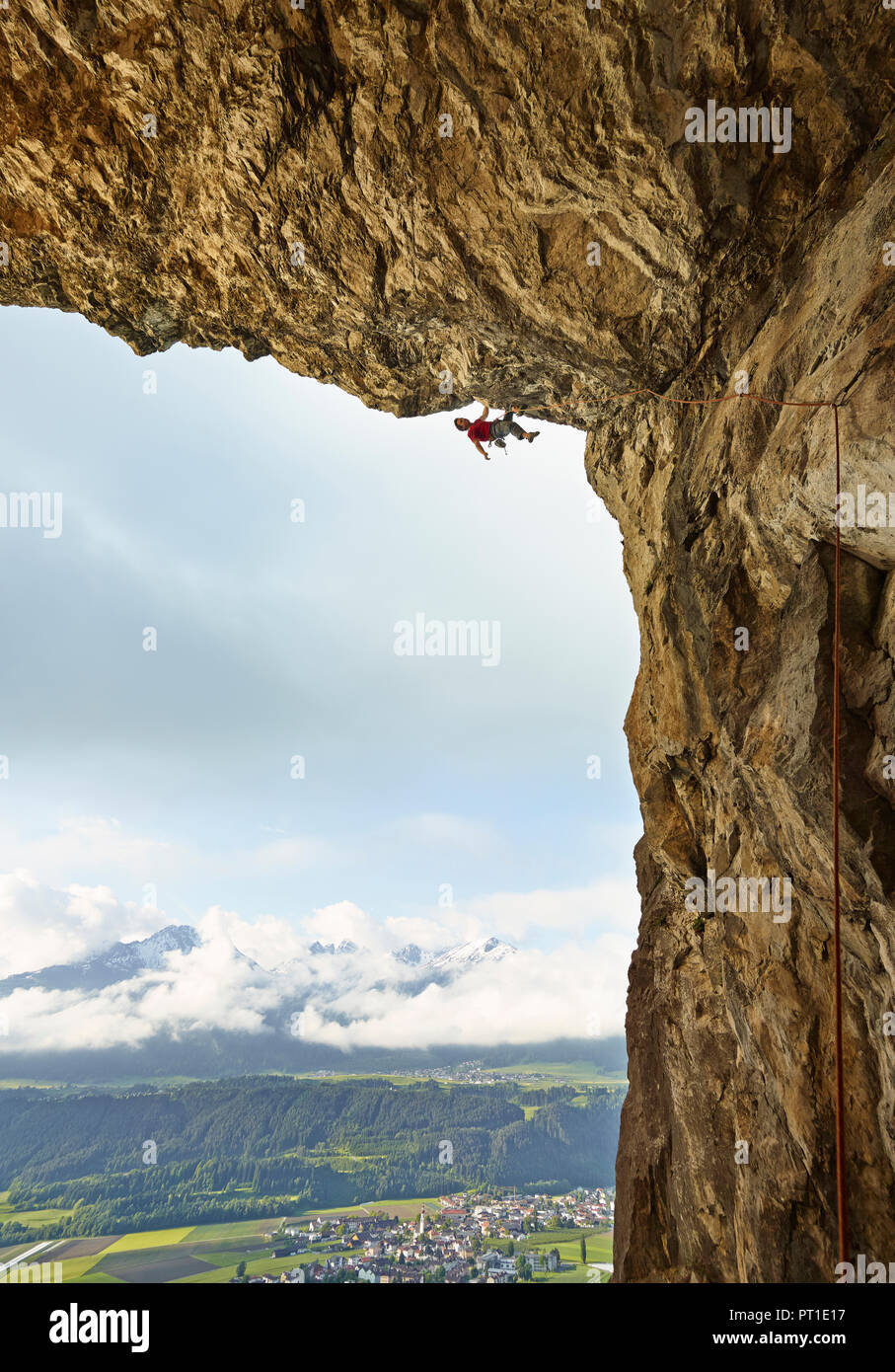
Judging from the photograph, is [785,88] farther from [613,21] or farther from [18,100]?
[18,100]

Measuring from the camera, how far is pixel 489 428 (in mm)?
12781

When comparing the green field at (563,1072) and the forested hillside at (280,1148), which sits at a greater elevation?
the forested hillside at (280,1148)

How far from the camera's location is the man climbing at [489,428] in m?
12.7

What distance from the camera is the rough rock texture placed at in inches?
273

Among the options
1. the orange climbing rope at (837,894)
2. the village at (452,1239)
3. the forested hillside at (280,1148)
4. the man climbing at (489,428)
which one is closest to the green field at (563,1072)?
the forested hillside at (280,1148)

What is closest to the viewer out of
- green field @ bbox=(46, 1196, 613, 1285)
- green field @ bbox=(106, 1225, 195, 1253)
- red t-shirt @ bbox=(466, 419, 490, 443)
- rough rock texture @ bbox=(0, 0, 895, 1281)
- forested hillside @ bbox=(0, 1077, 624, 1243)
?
rough rock texture @ bbox=(0, 0, 895, 1281)

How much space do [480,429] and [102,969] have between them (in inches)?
7048

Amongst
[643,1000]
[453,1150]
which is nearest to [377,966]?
[453,1150]

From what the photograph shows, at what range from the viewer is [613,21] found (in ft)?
23.2

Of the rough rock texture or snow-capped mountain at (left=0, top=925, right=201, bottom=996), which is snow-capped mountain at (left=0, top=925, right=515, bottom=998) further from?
the rough rock texture

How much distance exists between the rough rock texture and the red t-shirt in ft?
3.60

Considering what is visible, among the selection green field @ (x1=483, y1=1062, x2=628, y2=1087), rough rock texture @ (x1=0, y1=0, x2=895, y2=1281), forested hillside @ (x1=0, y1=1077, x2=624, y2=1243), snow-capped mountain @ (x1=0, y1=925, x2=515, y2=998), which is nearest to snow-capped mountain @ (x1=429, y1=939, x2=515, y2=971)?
snow-capped mountain @ (x1=0, y1=925, x2=515, y2=998)

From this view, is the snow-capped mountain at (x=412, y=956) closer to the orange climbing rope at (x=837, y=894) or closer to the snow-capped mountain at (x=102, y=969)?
the snow-capped mountain at (x=102, y=969)

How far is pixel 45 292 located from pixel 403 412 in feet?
19.9
